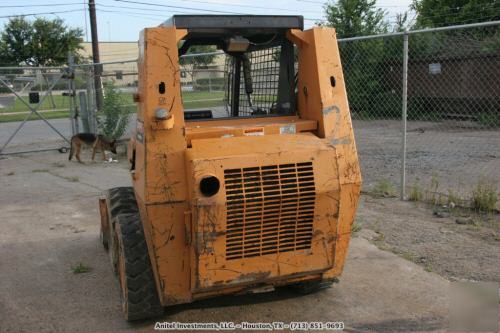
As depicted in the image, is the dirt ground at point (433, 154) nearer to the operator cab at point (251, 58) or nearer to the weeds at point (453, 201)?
the weeds at point (453, 201)

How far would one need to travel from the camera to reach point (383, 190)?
7793 mm

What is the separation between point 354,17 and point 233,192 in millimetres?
20090

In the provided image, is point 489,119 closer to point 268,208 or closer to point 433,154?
point 433,154

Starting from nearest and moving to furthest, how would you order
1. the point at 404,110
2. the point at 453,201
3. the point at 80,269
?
1. the point at 80,269
2. the point at 453,201
3. the point at 404,110

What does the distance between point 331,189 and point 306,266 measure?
59cm

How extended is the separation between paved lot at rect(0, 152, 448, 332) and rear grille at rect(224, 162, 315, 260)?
82 cm

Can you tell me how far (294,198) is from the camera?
3.42 meters

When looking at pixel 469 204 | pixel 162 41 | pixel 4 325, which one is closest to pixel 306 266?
pixel 162 41

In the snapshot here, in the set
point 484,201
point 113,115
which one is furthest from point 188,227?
point 113,115

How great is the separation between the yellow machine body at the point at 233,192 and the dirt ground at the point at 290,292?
0.55 m

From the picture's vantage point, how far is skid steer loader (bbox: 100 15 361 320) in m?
3.35

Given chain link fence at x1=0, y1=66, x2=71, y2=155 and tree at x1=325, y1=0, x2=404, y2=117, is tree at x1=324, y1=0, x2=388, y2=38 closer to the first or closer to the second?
tree at x1=325, y1=0, x2=404, y2=117

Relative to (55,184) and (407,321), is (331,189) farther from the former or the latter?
(55,184)

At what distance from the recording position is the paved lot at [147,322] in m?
4.03
